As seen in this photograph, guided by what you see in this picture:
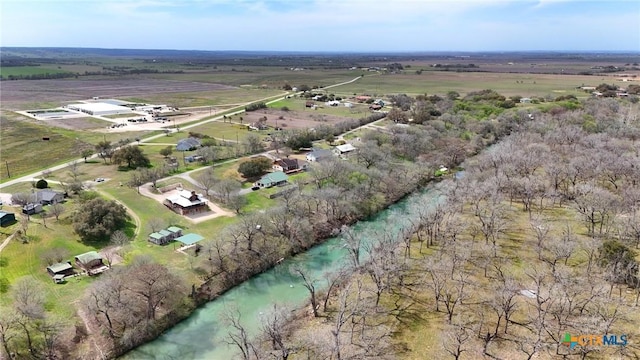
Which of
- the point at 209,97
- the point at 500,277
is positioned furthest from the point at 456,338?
the point at 209,97

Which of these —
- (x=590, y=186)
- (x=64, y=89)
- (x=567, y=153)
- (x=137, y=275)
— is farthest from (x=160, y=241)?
(x=64, y=89)

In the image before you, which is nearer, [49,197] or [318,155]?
[49,197]

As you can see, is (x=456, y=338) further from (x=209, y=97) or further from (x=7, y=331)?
(x=209, y=97)

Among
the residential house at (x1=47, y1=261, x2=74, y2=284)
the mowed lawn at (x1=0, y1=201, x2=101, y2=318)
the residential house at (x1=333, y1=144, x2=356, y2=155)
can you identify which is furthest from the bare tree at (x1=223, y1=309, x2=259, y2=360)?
the residential house at (x1=333, y1=144, x2=356, y2=155)

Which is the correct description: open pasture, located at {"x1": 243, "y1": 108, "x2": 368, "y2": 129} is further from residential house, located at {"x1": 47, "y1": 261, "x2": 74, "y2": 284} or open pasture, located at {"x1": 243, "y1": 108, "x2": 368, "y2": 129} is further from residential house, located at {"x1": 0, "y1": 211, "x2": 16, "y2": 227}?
residential house, located at {"x1": 47, "y1": 261, "x2": 74, "y2": 284}

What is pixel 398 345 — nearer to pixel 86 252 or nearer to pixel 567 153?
pixel 86 252
